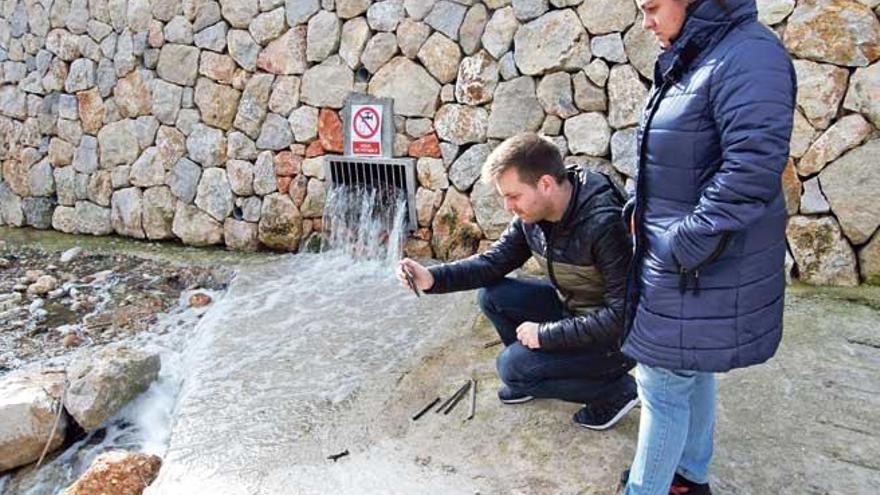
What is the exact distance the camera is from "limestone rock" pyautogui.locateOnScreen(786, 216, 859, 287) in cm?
329

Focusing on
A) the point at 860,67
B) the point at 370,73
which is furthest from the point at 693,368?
the point at 370,73

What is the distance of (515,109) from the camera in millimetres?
3938

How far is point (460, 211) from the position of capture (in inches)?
167

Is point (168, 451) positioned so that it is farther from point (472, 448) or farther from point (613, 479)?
point (613, 479)

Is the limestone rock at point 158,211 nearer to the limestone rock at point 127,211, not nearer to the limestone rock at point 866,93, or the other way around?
the limestone rock at point 127,211

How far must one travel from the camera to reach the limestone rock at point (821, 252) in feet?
10.8

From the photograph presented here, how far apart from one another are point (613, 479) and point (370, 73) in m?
3.18

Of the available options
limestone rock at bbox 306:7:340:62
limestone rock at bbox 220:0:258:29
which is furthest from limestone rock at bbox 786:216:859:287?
limestone rock at bbox 220:0:258:29

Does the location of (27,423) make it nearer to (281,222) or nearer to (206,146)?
(281,222)

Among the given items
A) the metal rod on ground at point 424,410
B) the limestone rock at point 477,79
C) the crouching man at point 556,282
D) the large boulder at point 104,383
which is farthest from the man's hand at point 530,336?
the limestone rock at point 477,79

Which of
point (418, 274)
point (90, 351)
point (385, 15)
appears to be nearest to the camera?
point (418, 274)

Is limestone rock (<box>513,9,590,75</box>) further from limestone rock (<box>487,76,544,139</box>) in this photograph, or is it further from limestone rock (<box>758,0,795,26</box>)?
limestone rock (<box>758,0,795,26</box>)

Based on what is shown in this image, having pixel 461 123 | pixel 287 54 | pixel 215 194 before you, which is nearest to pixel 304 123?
pixel 287 54

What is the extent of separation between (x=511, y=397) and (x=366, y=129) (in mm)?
2495
